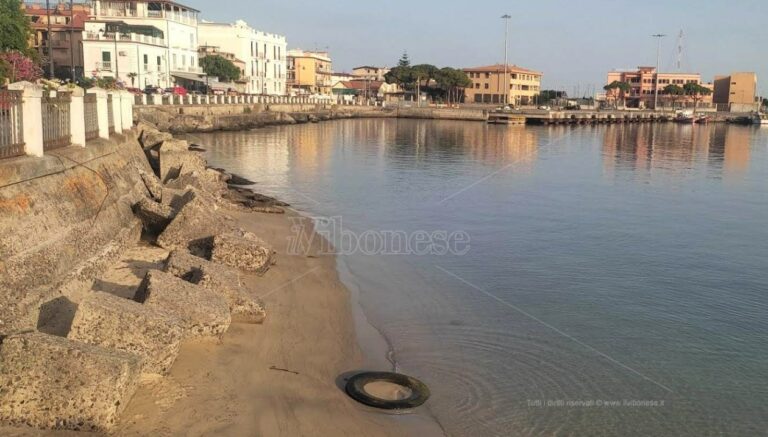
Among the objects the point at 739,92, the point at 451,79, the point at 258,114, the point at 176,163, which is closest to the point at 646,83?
the point at 739,92

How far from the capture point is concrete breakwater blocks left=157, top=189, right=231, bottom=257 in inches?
442

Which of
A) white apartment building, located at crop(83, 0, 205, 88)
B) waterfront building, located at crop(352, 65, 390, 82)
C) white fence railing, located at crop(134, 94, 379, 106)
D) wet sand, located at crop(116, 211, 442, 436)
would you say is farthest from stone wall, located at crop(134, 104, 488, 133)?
waterfront building, located at crop(352, 65, 390, 82)

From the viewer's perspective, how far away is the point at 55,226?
8812 mm

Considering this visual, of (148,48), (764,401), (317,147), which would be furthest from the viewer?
(148,48)

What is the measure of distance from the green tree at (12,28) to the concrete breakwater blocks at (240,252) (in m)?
45.2

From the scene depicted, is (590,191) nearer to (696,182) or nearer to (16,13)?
(696,182)

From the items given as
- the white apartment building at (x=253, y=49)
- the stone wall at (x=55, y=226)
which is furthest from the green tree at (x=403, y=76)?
the stone wall at (x=55, y=226)

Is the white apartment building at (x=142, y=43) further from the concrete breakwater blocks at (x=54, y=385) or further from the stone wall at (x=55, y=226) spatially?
the concrete breakwater blocks at (x=54, y=385)

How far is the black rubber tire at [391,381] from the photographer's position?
722 cm

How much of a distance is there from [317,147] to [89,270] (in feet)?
124

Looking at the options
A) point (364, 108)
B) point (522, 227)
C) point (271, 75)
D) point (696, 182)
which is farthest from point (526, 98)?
point (522, 227)

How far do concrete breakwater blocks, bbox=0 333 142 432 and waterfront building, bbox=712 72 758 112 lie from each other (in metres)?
167

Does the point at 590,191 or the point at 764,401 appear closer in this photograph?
the point at 764,401

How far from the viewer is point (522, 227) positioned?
18531 mm
